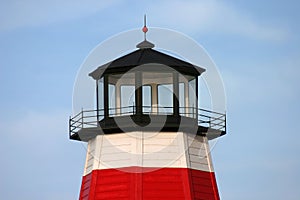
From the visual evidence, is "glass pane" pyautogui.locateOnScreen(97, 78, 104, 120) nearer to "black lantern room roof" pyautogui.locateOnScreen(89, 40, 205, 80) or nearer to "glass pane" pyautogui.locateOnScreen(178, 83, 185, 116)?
"black lantern room roof" pyautogui.locateOnScreen(89, 40, 205, 80)

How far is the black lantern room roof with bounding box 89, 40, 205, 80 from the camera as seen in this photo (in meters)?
28.1

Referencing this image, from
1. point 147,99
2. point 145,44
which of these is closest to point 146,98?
point 147,99

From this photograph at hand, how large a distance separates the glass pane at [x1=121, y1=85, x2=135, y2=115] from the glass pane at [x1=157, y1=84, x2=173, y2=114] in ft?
2.44

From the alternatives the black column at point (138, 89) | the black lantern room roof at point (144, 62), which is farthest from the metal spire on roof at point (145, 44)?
the black column at point (138, 89)

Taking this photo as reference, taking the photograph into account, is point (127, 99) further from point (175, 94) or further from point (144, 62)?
point (175, 94)

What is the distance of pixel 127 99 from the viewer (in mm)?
28203

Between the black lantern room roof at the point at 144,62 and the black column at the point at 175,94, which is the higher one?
the black lantern room roof at the point at 144,62

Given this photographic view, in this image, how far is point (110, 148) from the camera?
2814 cm

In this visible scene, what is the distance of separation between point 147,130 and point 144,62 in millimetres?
1850

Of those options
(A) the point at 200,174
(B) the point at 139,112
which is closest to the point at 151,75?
(B) the point at 139,112

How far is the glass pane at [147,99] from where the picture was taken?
1099 inches

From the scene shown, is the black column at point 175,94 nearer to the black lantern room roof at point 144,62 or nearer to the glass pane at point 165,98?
the glass pane at point 165,98

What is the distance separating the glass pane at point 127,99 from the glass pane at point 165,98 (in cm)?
74

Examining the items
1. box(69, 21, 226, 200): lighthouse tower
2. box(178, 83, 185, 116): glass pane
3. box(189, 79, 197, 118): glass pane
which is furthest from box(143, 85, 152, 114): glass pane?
box(189, 79, 197, 118): glass pane
